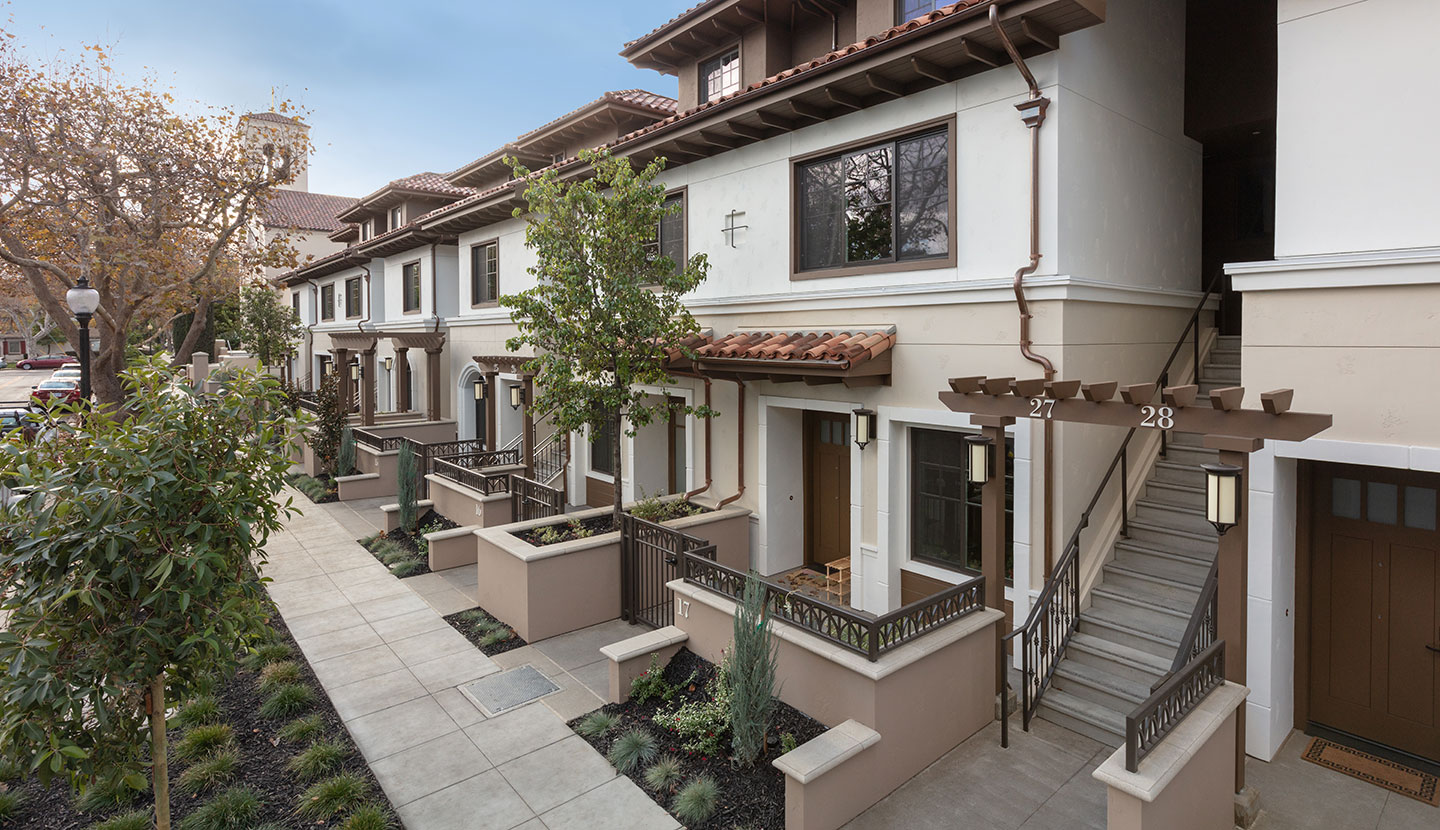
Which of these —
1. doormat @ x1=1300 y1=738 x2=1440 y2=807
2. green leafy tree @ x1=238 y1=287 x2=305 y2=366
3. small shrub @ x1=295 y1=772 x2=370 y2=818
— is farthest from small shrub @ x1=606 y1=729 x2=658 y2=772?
green leafy tree @ x1=238 y1=287 x2=305 y2=366

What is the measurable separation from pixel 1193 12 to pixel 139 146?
71.1 feet

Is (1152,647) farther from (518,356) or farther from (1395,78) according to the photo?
(518,356)

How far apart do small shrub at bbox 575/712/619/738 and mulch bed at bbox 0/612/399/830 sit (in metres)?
1.83

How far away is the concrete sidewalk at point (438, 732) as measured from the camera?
20.0 feet

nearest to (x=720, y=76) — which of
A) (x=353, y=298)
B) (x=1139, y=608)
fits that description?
(x=1139, y=608)

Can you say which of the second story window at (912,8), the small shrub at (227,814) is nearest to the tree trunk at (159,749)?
the small shrub at (227,814)

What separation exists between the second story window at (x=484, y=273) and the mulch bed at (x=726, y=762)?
1284 cm

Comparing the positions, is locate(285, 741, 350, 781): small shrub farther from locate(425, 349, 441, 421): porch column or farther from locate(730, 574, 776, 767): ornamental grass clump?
locate(425, 349, 441, 421): porch column

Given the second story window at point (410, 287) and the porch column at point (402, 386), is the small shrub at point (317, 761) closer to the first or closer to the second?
the second story window at point (410, 287)

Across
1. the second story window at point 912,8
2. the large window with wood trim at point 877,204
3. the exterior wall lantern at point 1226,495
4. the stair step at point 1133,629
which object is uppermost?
the second story window at point 912,8

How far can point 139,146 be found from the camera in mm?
17609

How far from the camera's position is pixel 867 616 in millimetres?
6398

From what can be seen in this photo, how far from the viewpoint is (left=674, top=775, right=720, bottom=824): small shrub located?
19.4 ft

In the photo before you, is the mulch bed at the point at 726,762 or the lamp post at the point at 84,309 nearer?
the mulch bed at the point at 726,762
